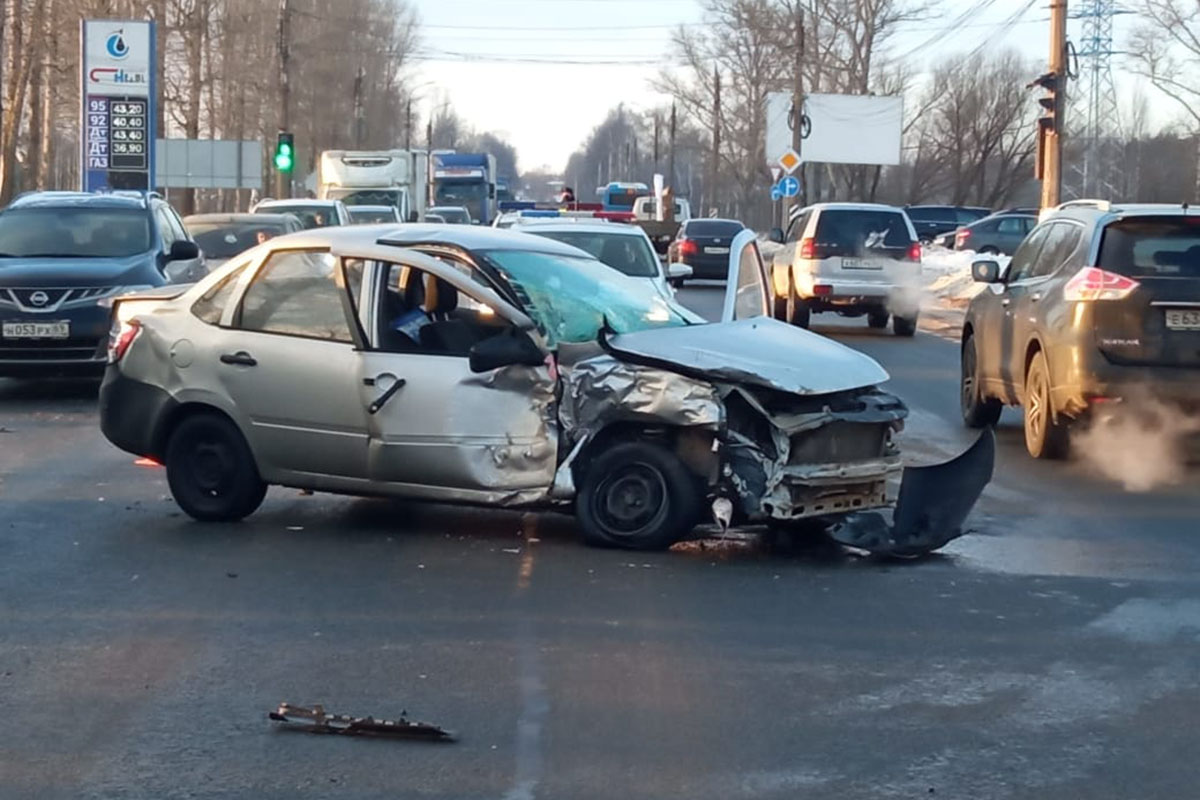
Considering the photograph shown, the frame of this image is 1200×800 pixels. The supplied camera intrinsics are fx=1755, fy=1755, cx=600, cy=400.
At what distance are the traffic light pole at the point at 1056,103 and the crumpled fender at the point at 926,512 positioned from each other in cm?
1938

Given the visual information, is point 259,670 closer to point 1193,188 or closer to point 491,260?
point 491,260

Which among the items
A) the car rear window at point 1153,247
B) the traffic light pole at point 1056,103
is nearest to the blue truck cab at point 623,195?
the traffic light pole at point 1056,103

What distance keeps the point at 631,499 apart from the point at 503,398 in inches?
33.0

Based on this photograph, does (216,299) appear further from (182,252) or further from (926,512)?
(182,252)

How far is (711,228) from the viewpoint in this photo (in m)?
40.1

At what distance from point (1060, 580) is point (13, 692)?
15.7ft

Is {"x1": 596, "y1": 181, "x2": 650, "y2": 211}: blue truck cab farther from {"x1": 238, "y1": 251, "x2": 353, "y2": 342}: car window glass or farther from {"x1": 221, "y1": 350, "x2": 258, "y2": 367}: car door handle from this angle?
{"x1": 221, "y1": 350, "x2": 258, "y2": 367}: car door handle

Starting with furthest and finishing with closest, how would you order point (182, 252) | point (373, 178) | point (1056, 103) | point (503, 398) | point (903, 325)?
1. point (373, 178)
2. point (1056, 103)
3. point (903, 325)
4. point (182, 252)
5. point (503, 398)

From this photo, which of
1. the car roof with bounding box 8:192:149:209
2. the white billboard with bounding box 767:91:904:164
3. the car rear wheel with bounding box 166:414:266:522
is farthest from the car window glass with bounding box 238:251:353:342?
the white billboard with bounding box 767:91:904:164

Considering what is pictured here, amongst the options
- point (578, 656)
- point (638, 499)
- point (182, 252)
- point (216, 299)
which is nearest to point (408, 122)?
point (182, 252)

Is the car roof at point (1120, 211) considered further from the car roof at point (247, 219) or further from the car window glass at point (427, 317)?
the car roof at point (247, 219)

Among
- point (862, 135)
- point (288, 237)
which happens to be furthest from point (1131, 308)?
point (862, 135)

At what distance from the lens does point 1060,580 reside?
8359 millimetres

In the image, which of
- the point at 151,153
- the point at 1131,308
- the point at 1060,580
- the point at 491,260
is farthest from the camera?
the point at 151,153
